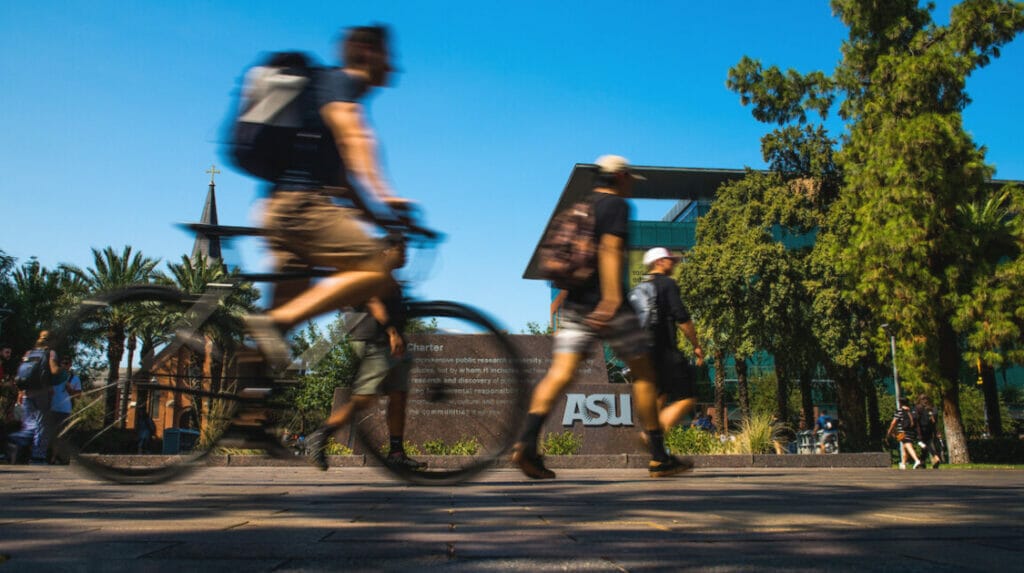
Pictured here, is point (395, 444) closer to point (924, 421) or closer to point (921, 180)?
point (924, 421)

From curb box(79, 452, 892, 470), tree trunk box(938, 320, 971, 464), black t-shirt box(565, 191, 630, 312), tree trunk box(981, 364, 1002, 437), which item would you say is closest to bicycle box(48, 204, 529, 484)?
black t-shirt box(565, 191, 630, 312)

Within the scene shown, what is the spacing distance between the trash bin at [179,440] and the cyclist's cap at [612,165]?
2.76 metres

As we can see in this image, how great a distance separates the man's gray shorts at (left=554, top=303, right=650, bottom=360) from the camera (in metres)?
4.36

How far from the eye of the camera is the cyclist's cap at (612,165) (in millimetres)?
4893

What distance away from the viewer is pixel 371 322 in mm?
4086

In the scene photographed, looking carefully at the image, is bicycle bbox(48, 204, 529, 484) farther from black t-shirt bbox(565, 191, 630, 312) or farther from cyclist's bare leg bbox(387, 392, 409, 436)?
black t-shirt bbox(565, 191, 630, 312)

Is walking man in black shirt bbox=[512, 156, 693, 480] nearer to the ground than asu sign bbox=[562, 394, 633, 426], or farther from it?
farther from it

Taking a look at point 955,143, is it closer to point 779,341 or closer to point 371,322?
point 779,341

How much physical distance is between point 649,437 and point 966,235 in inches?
900

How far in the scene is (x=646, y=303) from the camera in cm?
668

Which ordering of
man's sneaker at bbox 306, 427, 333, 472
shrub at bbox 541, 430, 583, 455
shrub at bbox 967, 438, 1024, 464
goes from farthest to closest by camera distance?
shrub at bbox 967, 438, 1024, 464 < shrub at bbox 541, 430, 583, 455 < man's sneaker at bbox 306, 427, 333, 472

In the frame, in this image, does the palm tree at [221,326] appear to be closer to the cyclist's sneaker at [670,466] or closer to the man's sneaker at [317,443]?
the man's sneaker at [317,443]

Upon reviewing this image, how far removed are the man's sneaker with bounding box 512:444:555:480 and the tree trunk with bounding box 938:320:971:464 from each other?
2335 centimetres

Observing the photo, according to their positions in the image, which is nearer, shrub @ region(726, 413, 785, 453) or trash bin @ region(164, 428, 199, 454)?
trash bin @ region(164, 428, 199, 454)
